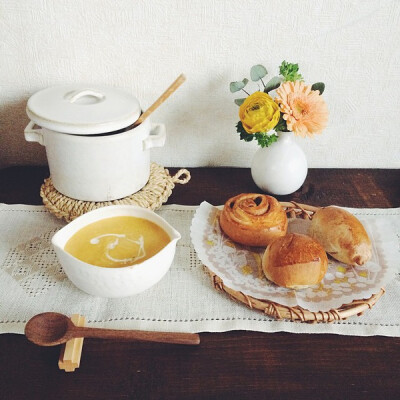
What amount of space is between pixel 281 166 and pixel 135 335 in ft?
1.34

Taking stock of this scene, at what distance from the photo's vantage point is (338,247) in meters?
0.62

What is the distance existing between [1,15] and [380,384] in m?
0.81

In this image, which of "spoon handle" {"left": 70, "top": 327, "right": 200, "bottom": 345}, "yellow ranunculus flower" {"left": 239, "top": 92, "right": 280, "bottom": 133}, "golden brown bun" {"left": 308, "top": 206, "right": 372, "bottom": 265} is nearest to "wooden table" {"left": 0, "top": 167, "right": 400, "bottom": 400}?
"spoon handle" {"left": 70, "top": 327, "right": 200, "bottom": 345}

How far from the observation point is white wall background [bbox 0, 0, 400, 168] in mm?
741

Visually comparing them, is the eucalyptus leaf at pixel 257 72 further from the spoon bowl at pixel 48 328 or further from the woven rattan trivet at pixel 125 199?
the spoon bowl at pixel 48 328

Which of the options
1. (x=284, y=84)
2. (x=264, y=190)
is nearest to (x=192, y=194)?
(x=264, y=190)

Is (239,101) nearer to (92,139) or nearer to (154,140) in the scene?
(154,140)

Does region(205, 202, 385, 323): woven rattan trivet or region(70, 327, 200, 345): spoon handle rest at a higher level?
region(205, 202, 385, 323): woven rattan trivet

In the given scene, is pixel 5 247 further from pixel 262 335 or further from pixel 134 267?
pixel 262 335

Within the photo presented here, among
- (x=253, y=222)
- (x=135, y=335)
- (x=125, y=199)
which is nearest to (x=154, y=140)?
(x=125, y=199)

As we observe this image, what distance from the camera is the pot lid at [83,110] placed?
61 cm

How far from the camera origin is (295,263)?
55 centimetres

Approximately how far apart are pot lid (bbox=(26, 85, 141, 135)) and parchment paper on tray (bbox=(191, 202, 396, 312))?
0.20 m

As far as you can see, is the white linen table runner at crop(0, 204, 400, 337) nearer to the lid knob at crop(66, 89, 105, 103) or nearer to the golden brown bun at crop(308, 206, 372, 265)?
the golden brown bun at crop(308, 206, 372, 265)
